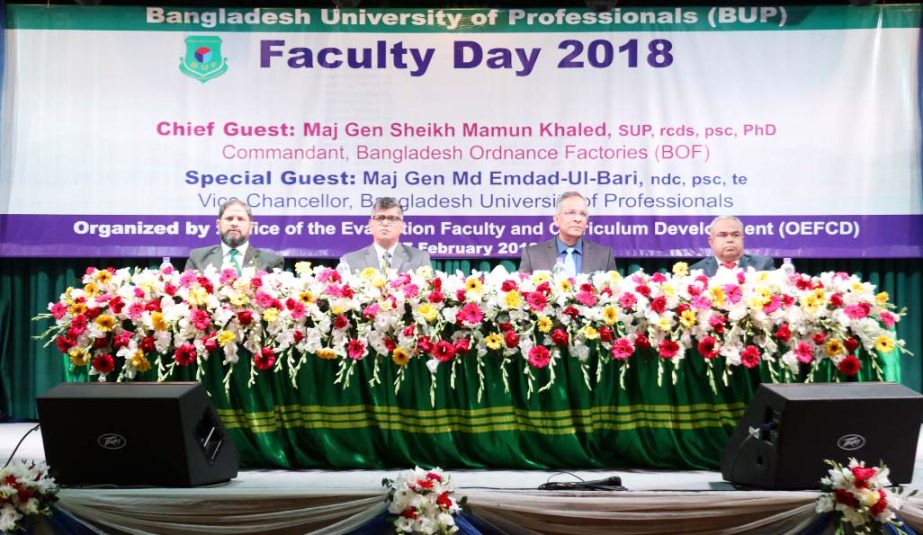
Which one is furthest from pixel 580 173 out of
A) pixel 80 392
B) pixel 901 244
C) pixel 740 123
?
pixel 80 392

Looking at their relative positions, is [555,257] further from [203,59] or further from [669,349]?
[203,59]

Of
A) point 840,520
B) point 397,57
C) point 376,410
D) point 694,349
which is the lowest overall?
point 840,520

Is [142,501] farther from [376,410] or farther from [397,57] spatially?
[397,57]

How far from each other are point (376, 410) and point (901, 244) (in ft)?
11.2

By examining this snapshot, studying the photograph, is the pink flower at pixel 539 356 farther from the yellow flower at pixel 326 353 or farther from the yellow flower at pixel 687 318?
the yellow flower at pixel 326 353

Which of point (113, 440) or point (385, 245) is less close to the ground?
point (385, 245)

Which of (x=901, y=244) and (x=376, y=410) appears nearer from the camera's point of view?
(x=376, y=410)

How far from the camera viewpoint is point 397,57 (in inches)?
206

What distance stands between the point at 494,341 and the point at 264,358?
2.46 ft

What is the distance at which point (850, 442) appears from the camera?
2537 mm

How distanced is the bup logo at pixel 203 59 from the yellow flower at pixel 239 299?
2495mm

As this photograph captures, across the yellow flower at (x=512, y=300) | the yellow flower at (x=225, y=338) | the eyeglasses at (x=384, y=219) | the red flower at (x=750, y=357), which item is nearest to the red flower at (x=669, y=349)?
the red flower at (x=750, y=357)

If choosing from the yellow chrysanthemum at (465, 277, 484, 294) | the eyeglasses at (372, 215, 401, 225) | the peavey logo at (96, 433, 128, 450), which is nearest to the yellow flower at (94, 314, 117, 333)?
the peavey logo at (96, 433, 128, 450)

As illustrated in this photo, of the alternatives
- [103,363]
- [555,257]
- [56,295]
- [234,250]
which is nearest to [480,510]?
[103,363]
